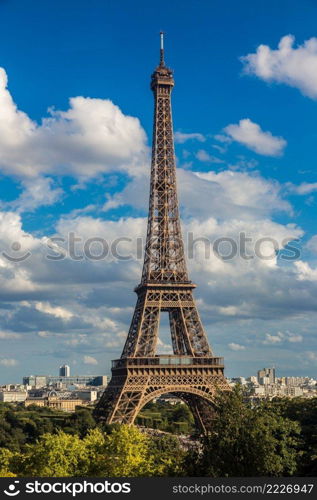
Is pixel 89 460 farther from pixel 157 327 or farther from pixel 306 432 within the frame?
pixel 157 327

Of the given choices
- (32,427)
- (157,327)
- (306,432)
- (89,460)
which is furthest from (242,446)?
(32,427)

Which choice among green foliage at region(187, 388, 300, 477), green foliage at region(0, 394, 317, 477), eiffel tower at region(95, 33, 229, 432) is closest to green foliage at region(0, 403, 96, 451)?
eiffel tower at region(95, 33, 229, 432)

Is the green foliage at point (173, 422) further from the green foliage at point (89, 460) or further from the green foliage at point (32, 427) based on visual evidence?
the green foliage at point (89, 460)

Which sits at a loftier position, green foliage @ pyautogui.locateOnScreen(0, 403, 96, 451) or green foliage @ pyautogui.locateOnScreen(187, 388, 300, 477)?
green foliage @ pyautogui.locateOnScreen(0, 403, 96, 451)

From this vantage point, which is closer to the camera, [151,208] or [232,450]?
[232,450]

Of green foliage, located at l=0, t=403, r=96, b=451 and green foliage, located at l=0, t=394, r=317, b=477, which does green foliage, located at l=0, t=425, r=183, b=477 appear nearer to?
green foliage, located at l=0, t=394, r=317, b=477

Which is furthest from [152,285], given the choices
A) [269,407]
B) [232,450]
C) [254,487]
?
[254,487]

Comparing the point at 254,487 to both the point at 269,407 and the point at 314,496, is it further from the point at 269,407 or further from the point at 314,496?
the point at 269,407
